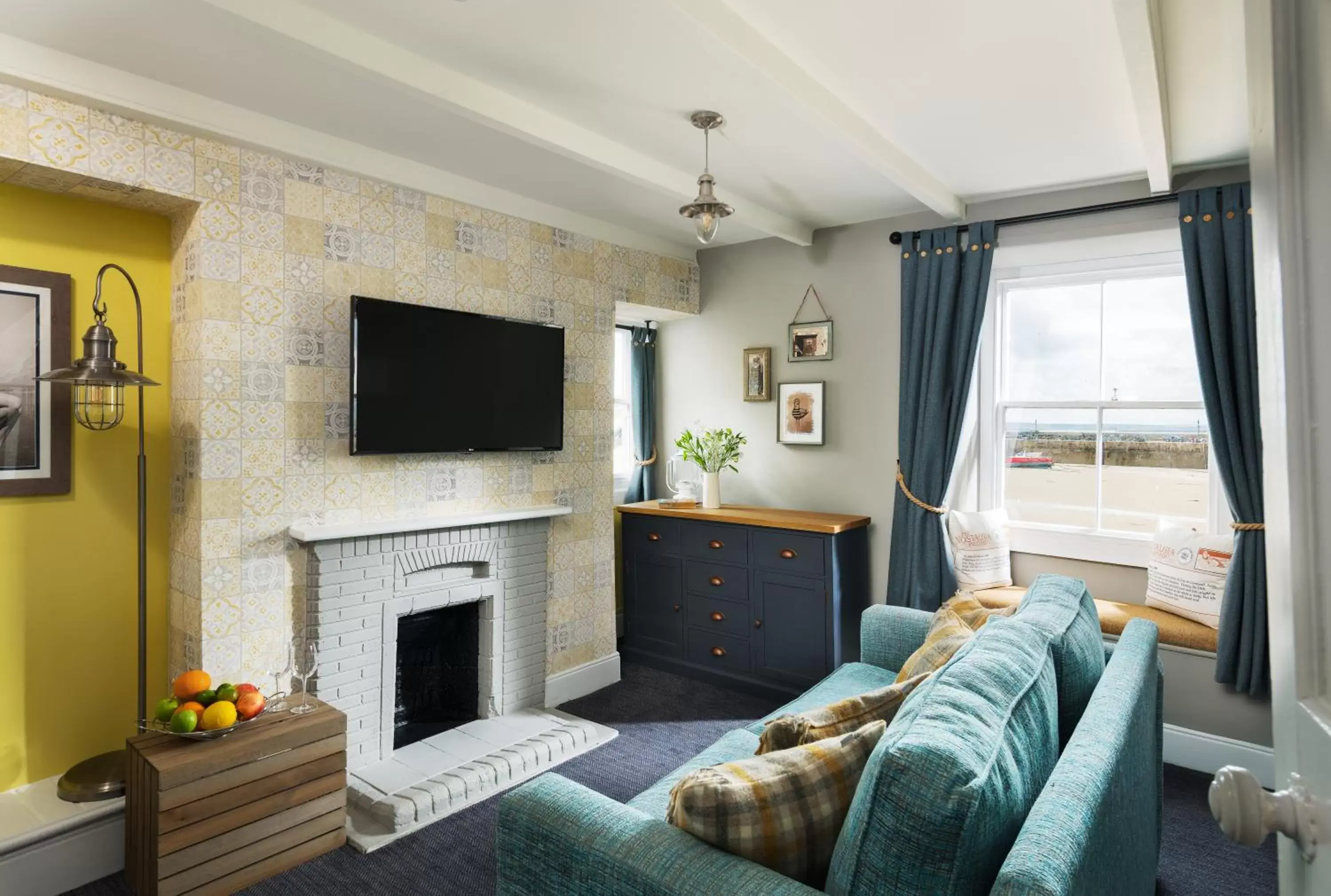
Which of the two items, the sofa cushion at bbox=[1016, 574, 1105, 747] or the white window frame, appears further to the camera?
the white window frame

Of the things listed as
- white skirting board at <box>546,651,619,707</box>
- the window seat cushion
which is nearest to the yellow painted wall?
white skirting board at <box>546,651,619,707</box>

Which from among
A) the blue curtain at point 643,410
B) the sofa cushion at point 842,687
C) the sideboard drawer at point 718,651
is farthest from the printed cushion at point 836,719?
the blue curtain at point 643,410

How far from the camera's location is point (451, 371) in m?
3.29

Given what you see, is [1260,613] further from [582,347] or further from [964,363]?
[582,347]

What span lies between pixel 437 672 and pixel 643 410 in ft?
6.92

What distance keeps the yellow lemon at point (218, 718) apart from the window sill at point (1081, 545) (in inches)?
131

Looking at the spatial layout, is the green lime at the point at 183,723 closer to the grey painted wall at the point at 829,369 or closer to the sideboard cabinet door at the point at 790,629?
the sideboard cabinet door at the point at 790,629

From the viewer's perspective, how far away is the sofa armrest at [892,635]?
2881mm

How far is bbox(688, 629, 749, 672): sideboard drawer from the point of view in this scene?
405 centimetres

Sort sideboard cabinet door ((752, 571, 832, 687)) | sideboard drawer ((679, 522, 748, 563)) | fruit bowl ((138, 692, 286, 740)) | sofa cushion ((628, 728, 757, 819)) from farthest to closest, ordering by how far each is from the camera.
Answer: sideboard drawer ((679, 522, 748, 563)) < sideboard cabinet door ((752, 571, 832, 687)) < fruit bowl ((138, 692, 286, 740)) < sofa cushion ((628, 728, 757, 819))

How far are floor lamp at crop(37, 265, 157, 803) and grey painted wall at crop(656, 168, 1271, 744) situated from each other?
2.91 metres

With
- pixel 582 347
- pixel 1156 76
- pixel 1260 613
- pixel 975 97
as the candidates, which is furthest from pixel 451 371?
pixel 1260 613

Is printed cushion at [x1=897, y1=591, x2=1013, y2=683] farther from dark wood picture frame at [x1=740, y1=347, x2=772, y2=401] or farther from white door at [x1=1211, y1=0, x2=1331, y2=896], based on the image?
dark wood picture frame at [x1=740, y1=347, x2=772, y2=401]

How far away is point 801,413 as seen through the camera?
4324 millimetres
